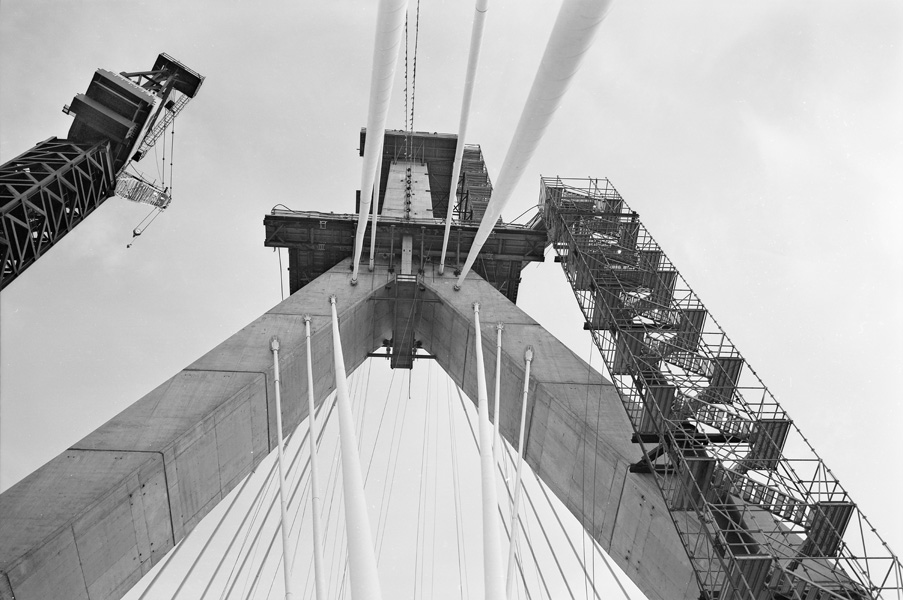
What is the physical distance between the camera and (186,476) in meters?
13.3

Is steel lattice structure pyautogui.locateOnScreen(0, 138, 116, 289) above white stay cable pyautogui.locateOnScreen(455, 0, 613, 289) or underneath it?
underneath

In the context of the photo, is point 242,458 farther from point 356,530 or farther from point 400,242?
point 400,242

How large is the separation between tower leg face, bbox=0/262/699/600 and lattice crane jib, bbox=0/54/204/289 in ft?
18.9

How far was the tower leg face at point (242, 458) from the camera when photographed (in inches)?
443

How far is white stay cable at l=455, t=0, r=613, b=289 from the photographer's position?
685 cm

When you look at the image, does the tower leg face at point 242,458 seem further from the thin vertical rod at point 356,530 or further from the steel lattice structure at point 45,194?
the thin vertical rod at point 356,530

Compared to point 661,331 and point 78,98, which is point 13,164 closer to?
point 78,98

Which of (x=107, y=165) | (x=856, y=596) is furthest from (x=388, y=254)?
(x=856, y=596)

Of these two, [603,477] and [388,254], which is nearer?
[603,477]

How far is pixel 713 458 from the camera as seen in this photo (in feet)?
40.8

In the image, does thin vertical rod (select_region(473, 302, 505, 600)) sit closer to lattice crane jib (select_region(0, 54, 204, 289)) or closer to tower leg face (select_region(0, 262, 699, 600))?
tower leg face (select_region(0, 262, 699, 600))

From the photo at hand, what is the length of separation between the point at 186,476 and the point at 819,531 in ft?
41.9

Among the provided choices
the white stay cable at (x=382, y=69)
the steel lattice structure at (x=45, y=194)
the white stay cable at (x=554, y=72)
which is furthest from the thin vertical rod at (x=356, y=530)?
the steel lattice structure at (x=45, y=194)

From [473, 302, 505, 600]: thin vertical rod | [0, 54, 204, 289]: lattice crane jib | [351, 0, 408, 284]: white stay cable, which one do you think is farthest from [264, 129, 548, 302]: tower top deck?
[473, 302, 505, 600]: thin vertical rod
